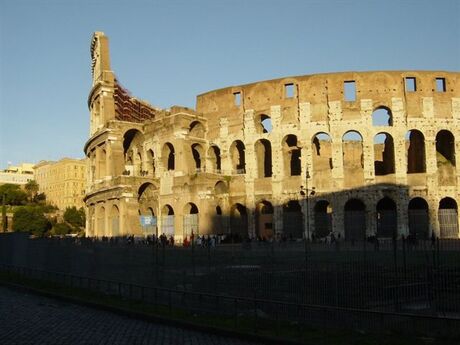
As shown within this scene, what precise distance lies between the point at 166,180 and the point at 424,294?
31.7 metres

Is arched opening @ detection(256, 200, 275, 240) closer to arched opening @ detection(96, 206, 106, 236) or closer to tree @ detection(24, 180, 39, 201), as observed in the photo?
arched opening @ detection(96, 206, 106, 236)

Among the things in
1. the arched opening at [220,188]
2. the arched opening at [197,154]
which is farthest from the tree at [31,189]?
the arched opening at [220,188]

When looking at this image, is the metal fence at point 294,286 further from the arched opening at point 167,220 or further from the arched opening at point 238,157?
the arched opening at point 238,157

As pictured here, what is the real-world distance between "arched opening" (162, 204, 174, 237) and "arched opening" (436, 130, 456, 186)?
18.7m

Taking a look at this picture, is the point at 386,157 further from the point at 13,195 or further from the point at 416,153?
the point at 13,195

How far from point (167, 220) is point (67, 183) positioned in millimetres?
65958

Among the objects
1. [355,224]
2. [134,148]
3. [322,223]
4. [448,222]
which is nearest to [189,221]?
[322,223]

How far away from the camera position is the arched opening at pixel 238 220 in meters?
38.5

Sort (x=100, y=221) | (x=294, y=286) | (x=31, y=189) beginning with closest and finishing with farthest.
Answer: (x=294, y=286) < (x=100, y=221) < (x=31, y=189)

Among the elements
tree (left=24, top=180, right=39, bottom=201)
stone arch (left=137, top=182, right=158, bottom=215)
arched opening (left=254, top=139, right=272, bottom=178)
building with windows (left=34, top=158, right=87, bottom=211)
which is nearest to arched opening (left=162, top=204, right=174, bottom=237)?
stone arch (left=137, top=182, right=158, bottom=215)

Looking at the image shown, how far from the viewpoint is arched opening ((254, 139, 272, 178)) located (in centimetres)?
3853

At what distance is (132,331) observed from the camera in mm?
9867

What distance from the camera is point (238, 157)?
40438 mm

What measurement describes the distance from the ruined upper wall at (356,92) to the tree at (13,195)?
7361cm
